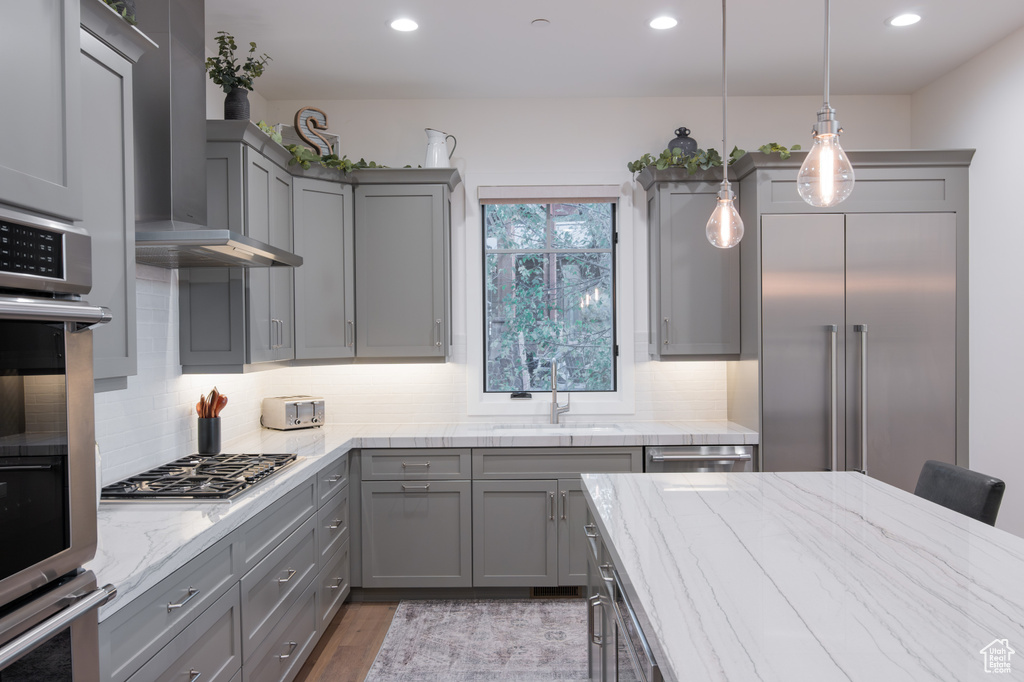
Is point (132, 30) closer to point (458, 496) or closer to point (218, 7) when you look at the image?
point (218, 7)

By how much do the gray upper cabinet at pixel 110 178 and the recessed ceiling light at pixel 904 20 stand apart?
10.2ft

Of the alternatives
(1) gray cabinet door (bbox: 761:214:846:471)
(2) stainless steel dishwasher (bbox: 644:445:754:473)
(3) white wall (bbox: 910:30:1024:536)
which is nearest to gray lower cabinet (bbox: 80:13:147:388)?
(2) stainless steel dishwasher (bbox: 644:445:754:473)

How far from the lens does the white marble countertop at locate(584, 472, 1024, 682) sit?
3.26 feet

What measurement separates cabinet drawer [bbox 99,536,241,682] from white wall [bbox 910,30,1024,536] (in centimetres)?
348

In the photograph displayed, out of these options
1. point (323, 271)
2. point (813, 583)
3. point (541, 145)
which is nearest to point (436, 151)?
point (541, 145)

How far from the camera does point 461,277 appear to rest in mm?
3953

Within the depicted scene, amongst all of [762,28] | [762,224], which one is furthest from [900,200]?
[762,28]

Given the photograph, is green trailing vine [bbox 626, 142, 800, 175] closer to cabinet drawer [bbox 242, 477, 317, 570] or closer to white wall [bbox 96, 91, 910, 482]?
white wall [bbox 96, 91, 910, 482]

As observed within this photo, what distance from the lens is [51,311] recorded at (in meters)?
1.05

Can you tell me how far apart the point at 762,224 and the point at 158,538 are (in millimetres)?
3035

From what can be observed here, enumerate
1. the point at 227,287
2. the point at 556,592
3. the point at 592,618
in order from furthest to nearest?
the point at 556,592 < the point at 227,287 < the point at 592,618

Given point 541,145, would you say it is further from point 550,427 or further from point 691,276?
point 550,427

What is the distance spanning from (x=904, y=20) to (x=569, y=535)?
2.99 m

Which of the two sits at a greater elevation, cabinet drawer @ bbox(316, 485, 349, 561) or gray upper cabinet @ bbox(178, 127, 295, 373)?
gray upper cabinet @ bbox(178, 127, 295, 373)
